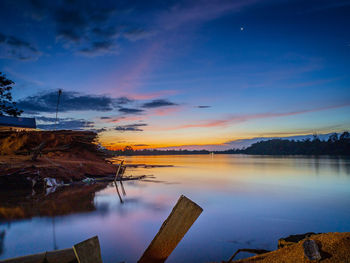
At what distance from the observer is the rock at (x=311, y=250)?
3051 millimetres

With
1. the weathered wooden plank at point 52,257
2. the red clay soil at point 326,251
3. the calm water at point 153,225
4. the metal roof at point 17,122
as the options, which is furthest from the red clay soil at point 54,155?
the metal roof at point 17,122

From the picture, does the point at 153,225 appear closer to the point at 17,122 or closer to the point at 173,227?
the point at 173,227

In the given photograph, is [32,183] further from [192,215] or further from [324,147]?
[324,147]

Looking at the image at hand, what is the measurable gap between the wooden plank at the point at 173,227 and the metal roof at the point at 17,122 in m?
36.1

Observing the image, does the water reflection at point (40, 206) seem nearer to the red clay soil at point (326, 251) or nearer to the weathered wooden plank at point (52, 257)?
the weathered wooden plank at point (52, 257)

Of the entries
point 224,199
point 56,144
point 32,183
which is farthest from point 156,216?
point 56,144

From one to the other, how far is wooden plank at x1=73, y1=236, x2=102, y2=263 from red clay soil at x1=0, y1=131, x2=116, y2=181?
1381 cm

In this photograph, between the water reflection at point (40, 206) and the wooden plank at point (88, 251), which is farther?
the water reflection at point (40, 206)

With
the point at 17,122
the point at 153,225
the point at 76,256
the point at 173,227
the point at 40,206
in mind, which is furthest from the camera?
the point at 17,122

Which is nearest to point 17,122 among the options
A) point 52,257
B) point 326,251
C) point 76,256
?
point 52,257

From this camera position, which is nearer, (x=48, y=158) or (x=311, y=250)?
(x=311, y=250)

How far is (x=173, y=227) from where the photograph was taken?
11.1ft

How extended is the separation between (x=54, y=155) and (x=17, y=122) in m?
19.6

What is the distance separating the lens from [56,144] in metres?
21.5
